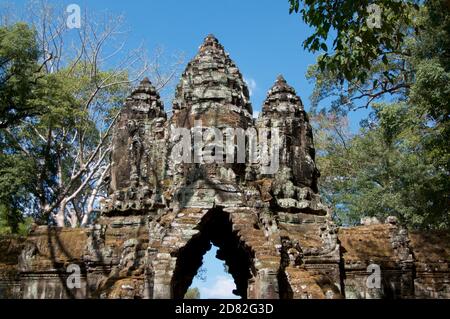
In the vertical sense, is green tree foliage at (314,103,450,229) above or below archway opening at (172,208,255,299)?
above

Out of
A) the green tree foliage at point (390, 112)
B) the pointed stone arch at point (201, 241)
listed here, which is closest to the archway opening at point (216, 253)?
the pointed stone arch at point (201, 241)

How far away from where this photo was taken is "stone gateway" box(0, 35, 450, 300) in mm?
10664

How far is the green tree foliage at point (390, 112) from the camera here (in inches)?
381

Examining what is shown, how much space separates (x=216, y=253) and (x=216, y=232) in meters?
0.97

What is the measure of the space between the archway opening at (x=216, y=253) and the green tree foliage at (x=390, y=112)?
365 cm

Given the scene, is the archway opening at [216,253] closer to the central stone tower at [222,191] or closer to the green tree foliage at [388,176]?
the central stone tower at [222,191]

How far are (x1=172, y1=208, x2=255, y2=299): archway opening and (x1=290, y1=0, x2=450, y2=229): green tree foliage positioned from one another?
3649 millimetres

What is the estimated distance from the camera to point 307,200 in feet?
42.8

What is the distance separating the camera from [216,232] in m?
12.4

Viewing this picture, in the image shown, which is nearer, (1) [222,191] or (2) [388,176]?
(1) [222,191]

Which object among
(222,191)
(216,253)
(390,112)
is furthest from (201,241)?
(390,112)

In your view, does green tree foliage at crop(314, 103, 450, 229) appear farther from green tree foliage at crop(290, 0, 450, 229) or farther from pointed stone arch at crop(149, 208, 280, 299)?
pointed stone arch at crop(149, 208, 280, 299)

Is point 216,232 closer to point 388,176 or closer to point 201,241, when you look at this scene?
point 201,241

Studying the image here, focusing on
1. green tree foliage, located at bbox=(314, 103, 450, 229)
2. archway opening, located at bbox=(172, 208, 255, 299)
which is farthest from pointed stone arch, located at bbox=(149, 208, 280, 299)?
green tree foliage, located at bbox=(314, 103, 450, 229)
